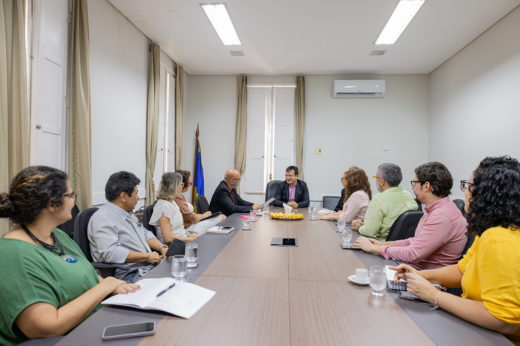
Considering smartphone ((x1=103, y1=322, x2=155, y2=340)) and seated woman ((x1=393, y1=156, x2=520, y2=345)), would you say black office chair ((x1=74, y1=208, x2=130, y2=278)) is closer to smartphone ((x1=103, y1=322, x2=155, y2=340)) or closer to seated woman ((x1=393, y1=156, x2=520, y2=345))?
smartphone ((x1=103, y1=322, x2=155, y2=340))

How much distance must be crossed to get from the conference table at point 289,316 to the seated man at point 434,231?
0.29 meters

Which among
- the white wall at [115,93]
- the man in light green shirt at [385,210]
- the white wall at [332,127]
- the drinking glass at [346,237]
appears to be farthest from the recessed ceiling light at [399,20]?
the white wall at [115,93]

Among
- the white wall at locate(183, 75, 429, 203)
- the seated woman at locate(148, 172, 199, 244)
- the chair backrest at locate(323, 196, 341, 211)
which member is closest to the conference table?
the seated woman at locate(148, 172, 199, 244)

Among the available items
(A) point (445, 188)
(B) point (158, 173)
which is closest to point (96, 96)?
(B) point (158, 173)

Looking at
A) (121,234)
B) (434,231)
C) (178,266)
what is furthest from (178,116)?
(434,231)

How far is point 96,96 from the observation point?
159 inches

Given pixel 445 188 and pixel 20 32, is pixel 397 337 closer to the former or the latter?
pixel 445 188

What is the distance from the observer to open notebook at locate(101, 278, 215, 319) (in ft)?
4.09

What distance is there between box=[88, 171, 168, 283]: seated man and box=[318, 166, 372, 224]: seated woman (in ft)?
6.48

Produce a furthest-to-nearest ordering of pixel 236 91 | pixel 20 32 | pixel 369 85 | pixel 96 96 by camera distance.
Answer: pixel 236 91
pixel 369 85
pixel 96 96
pixel 20 32

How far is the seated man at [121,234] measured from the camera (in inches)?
84.4

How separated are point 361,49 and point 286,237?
13.5ft

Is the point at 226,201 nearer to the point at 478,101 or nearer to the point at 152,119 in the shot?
the point at 152,119

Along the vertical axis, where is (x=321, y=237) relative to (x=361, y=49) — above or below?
below
